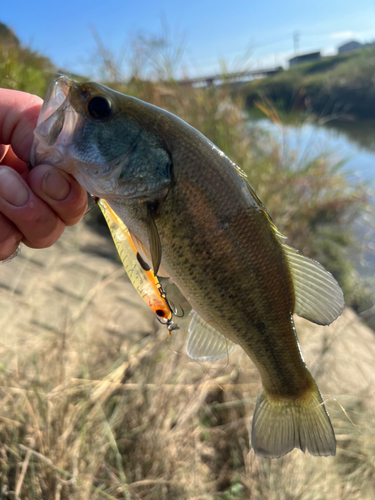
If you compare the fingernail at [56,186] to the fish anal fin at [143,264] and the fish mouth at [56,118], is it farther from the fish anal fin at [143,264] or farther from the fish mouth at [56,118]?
the fish anal fin at [143,264]

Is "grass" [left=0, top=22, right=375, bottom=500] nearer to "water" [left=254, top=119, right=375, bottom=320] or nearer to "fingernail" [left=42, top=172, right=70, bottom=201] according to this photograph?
"fingernail" [left=42, top=172, right=70, bottom=201]

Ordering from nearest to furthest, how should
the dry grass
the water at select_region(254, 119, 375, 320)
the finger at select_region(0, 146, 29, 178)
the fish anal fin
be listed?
the fish anal fin → the finger at select_region(0, 146, 29, 178) → the dry grass → the water at select_region(254, 119, 375, 320)

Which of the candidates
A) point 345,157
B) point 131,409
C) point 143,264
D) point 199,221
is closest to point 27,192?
point 143,264

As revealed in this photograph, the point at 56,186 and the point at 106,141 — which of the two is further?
the point at 56,186

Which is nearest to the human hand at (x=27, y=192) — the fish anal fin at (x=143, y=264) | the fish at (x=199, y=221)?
the fish at (x=199, y=221)

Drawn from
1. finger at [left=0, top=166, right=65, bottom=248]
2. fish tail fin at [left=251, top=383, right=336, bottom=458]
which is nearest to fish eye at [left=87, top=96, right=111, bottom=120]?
finger at [left=0, top=166, right=65, bottom=248]

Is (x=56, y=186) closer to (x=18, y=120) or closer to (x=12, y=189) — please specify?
(x=12, y=189)

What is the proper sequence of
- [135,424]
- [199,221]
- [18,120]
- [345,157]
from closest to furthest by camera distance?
[199,221] → [18,120] → [135,424] → [345,157]
